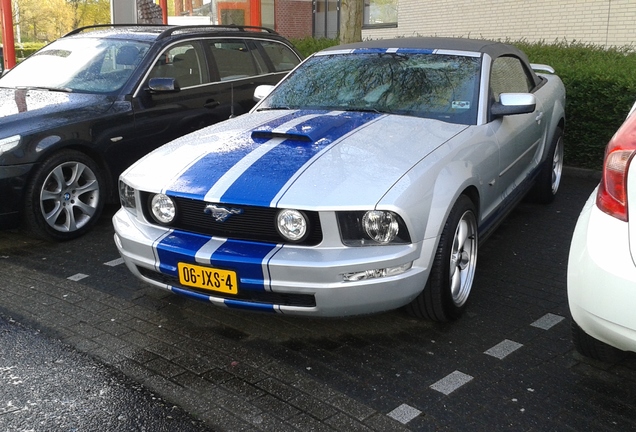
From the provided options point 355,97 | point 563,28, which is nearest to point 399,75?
point 355,97

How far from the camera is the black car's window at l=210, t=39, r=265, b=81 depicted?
283 inches

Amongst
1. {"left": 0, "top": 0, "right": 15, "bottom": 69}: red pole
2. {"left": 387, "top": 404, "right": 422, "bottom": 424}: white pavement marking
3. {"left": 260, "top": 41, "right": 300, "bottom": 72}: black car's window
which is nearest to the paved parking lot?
{"left": 387, "top": 404, "right": 422, "bottom": 424}: white pavement marking

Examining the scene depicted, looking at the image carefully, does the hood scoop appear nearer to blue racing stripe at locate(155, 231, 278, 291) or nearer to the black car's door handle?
blue racing stripe at locate(155, 231, 278, 291)

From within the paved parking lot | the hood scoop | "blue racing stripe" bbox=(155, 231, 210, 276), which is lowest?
the paved parking lot

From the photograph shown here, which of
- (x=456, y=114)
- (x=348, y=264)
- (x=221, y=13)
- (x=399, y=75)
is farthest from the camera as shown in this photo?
(x=221, y=13)

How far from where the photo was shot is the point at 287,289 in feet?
11.3

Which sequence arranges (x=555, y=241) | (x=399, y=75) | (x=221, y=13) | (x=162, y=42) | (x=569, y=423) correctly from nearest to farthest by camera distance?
(x=569, y=423) → (x=399, y=75) → (x=555, y=241) → (x=162, y=42) → (x=221, y=13)

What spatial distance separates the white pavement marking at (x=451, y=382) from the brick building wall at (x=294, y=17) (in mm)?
21533

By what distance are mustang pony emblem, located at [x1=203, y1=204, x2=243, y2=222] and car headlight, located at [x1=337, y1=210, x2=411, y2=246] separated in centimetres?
55

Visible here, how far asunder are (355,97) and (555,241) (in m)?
2.06

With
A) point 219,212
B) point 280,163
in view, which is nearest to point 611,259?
point 280,163

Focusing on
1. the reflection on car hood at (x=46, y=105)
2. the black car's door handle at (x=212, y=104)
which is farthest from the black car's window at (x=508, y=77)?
the reflection on car hood at (x=46, y=105)

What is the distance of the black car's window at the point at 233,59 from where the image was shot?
7.20m

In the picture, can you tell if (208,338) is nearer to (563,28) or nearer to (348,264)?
(348,264)
